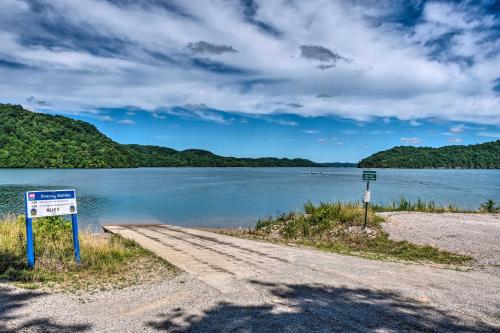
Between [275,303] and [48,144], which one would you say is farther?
[48,144]

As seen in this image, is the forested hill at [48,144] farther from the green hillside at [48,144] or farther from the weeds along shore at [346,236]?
the weeds along shore at [346,236]

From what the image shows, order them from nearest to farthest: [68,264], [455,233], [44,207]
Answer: [44,207] → [68,264] → [455,233]

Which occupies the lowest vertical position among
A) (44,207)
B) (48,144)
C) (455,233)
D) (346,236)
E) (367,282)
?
(346,236)

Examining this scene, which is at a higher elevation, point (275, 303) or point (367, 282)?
point (275, 303)

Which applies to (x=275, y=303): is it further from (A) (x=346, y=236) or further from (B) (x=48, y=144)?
(B) (x=48, y=144)

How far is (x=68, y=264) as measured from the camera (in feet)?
25.3

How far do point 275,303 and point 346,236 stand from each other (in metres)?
9.13

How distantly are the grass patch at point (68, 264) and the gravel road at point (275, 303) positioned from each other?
54cm

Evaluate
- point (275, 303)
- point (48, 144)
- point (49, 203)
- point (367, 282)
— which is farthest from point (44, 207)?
point (48, 144)

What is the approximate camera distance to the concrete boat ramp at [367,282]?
210 inches

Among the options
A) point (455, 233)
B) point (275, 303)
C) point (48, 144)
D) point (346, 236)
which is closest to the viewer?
point (275, 303)

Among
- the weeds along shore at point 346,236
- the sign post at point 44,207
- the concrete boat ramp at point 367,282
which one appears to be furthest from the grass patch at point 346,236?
the sign post at point 44,207

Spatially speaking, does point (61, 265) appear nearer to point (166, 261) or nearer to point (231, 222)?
point (166, 261)

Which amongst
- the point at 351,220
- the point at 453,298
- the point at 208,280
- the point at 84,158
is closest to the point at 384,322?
the point at 453,298
